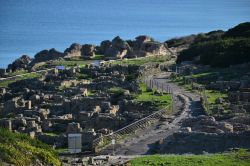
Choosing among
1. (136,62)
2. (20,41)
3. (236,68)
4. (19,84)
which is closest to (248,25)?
(136,62)

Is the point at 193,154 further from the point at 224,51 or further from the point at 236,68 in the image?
the point at 224,51

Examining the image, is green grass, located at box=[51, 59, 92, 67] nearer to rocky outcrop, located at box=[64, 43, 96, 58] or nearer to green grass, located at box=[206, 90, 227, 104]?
rocky outcrop, located at box=[64, 43, 96, 58]

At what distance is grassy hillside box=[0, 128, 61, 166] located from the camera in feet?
94.2

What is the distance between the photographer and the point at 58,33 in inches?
7229

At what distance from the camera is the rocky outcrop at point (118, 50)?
81869 millimetres

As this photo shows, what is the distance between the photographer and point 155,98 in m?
51.5

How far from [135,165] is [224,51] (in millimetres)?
39304

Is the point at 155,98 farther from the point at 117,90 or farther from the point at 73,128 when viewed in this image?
the point at 73,128

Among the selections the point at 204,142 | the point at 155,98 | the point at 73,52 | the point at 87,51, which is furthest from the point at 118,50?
the point at 204,142

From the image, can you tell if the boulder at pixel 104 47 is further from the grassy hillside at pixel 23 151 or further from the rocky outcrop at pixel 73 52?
the grassy hillside at pixel 23 151

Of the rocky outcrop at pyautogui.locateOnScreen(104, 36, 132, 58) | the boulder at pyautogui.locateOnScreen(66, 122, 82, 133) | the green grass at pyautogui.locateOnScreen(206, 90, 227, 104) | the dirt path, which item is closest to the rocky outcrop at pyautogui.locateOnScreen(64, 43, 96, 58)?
the rocky outcrop at pyautogui.locateOnScreen(104, 36, 132, 58)

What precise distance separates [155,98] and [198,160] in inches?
798

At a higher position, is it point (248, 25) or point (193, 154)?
point (248, 25)

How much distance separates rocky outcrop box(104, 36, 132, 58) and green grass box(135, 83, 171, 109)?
26048mm
